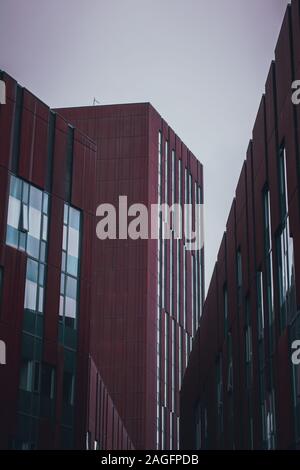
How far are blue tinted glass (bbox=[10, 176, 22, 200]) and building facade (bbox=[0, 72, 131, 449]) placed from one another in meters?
0.05

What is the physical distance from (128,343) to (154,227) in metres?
15.5

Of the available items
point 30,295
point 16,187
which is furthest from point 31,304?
point 16,187

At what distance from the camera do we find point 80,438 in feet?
141

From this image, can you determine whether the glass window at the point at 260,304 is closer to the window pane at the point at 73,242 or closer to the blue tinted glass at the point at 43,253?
the blue tinted glass at the point at 43,253

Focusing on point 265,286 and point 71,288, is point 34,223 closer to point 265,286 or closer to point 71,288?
point 71,288

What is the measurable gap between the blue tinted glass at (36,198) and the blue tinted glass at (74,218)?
2.74m

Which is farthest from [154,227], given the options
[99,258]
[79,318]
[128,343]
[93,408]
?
[79,318]

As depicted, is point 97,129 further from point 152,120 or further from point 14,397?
point 14,397

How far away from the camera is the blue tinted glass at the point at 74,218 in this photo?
45062 millimetres

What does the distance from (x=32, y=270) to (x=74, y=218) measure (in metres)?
5.00

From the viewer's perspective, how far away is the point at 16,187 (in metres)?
41.1

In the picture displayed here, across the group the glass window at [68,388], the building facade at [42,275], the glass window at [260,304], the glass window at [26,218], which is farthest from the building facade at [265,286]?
the glass window at [26,218]

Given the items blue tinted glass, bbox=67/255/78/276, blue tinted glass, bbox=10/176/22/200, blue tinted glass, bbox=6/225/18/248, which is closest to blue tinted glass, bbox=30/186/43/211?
blue tinted glass, bbox=10/176/22/200

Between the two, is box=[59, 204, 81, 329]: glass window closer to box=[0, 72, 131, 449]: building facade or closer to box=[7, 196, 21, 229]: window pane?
box=[0, 72, 131, 449]: building facade
